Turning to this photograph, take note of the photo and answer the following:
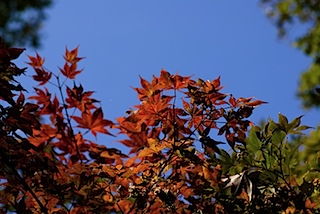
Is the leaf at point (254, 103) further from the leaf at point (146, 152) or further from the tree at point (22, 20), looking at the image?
the tree at point (22, 20)

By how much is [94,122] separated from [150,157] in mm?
288

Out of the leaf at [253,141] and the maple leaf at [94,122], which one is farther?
the leaf at [253,141]

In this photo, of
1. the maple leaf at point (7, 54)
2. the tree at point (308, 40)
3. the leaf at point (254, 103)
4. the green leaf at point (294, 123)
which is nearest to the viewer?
the maple leaf at point (7, 54)

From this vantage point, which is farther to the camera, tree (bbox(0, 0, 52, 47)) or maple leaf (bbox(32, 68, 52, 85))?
tree (bbox(0, 0, 52, 47))

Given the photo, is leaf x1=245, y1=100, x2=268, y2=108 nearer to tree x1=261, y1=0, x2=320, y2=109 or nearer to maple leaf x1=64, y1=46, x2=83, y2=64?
maple leaf x1=64, y1=46, x2=83, y2=64

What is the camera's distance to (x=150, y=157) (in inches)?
76.3

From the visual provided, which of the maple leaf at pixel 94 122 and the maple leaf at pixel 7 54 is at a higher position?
the maple leaf at pixel 7 54

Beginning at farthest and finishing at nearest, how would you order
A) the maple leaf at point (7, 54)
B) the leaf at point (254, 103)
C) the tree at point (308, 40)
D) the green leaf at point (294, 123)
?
the tree at point (308, 40), the leaf at point (254, 103), the green leaf at point (294, 123), the maple leaf at point (7, 54)

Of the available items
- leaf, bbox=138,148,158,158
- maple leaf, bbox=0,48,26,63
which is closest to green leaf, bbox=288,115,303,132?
leaf, bbox=138,148,158,158

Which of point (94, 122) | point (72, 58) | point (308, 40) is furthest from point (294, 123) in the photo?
point (308, 40)

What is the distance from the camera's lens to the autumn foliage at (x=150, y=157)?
5.84 ft

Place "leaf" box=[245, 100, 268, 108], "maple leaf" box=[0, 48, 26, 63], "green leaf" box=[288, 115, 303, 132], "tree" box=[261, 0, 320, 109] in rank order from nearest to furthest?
"maple leaf" box=[0, 48, 26, 63]
"green leaf" box=[288, 115, 303, 132]
"leaf" box=[245, 100, 268, 108]
"tree" box=[261, 0, 320, 109]

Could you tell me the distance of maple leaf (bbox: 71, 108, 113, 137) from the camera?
180 centimetres

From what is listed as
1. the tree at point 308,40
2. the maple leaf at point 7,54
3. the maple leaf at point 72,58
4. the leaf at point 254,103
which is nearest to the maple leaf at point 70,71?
the maple leaf at point 72,58
